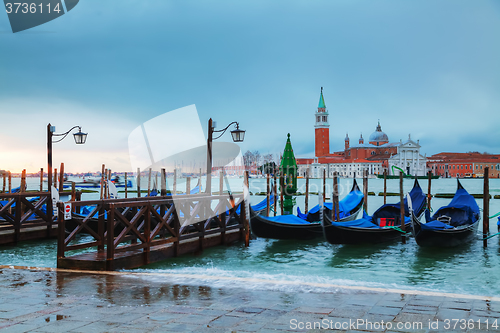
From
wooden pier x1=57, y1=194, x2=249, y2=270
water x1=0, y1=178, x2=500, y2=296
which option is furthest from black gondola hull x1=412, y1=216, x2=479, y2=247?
wooden pier x1=57, y1=194, x2=249, y2=270

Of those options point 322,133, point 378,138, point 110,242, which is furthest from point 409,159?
point 110,242

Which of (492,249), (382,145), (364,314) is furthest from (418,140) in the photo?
(364,314)

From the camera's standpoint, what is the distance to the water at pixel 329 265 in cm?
579

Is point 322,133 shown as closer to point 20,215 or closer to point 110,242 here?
point 20,215

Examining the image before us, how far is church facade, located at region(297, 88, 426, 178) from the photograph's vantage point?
90062mm

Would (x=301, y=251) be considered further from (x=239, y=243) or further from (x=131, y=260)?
(x=131, y=260)

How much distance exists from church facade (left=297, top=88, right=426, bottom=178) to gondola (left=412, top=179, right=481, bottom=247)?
249 ft

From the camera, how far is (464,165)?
8712 cm

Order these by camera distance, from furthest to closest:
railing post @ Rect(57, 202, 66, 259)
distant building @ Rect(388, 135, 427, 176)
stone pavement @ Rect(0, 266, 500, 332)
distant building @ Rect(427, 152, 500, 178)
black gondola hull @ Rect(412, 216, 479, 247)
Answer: distant building @ Rect(388, 135, 427, 176) → distant building @ Rect(427, 152, 500, 178) → black gondola hull @ Rect(412, 216, 479, 247) → railing post @ Rect(57, 202, 66, 259) → stone pavement @ Rect(0, 266, 500, 332)

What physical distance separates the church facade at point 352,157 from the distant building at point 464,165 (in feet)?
10.6

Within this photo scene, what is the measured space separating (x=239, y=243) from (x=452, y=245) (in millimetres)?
4388

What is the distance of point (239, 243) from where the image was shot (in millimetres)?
9328

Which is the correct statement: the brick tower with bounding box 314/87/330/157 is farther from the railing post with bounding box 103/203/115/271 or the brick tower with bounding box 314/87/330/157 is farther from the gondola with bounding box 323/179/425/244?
the railing post with bounding box 103/203/115/271

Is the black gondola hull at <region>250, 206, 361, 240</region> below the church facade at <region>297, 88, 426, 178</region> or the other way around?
below
